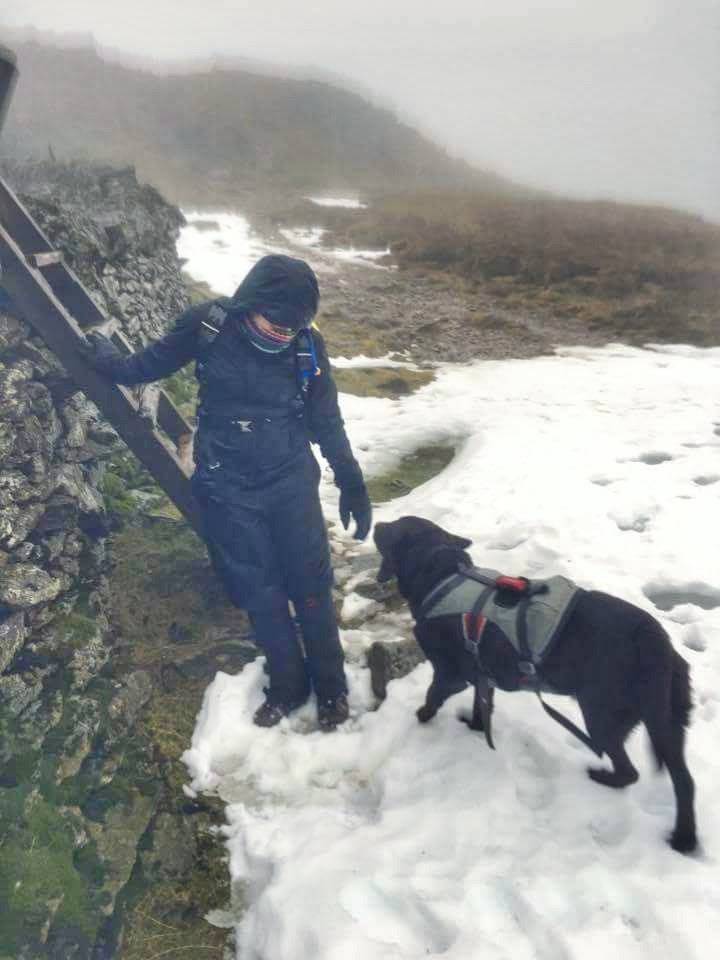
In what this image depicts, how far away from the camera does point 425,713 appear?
3697 millimetres

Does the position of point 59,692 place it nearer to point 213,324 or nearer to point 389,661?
point 389,661

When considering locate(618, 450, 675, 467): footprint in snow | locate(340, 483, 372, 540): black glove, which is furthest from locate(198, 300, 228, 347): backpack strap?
locate(618, 450, 675, 467): footprint in snow

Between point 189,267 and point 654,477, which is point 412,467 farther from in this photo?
point 189,267

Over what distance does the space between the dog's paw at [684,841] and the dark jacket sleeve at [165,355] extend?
3.50 m

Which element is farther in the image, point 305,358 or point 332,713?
point 332,713

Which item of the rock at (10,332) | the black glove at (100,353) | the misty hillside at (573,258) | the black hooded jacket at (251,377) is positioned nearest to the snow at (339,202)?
the misty hillside at (573,258)

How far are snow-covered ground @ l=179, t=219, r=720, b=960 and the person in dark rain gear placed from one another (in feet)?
1.36

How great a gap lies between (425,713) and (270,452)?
183 cm

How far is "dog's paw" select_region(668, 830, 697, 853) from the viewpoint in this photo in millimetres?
2719

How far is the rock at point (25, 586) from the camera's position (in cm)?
361

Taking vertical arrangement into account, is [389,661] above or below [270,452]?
below

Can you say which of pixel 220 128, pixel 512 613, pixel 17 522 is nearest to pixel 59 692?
pixel 17 522

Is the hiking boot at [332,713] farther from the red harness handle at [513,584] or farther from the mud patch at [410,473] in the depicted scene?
the mud patch at [410,473]

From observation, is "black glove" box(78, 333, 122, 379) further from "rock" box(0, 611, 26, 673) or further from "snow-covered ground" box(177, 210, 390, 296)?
"snow-covered ground" box(177, 210, 390, 296)
